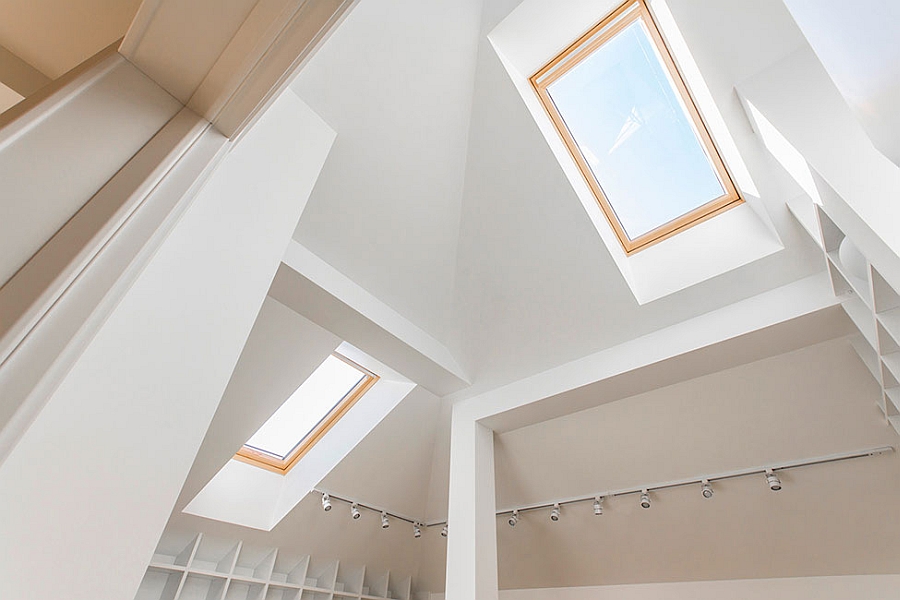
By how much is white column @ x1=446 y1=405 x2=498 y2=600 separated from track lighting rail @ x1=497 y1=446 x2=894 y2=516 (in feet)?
4.45

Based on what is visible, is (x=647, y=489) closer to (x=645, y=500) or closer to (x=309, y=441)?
(x=645, y=500)

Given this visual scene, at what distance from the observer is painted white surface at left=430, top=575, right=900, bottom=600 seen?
3289 mm

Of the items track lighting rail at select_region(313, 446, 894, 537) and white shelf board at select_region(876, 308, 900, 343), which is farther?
track lighting rail at select_region(313, 446, 894, 537)

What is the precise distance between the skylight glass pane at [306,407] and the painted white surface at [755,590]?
9.53 feet

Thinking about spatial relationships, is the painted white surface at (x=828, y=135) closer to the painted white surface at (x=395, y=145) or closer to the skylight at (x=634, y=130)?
the skylight at (x=634, y=130)

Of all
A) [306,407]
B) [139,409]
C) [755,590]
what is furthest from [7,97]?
[755,590]

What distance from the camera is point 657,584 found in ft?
13.7

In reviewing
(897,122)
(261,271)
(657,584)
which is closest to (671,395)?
(657,584)

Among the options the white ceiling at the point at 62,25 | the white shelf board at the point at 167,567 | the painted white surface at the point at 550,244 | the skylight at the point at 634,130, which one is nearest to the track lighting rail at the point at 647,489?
the white shelf board at the point at 167,567

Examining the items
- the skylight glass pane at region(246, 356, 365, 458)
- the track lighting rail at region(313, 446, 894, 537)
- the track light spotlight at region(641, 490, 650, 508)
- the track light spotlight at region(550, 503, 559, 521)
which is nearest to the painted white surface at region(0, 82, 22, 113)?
the skylight glass pane at region(246, 356, 365, 458)

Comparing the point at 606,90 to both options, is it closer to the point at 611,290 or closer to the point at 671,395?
the point at 611,290

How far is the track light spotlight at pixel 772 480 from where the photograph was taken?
3203 mm

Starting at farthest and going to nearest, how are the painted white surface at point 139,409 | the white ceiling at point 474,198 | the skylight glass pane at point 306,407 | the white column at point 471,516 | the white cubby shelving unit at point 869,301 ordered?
the skylight glass pane at point 306,407
the white column at point 471,516
the white ceiling at point 474,198
the white cubby shelving unit at point 869,301
the painted white surface at point 139,409

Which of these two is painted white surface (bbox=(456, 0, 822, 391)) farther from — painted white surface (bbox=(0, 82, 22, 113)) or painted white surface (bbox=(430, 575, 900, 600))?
painted white surface (bbox=(430, 575, 900, 600))
